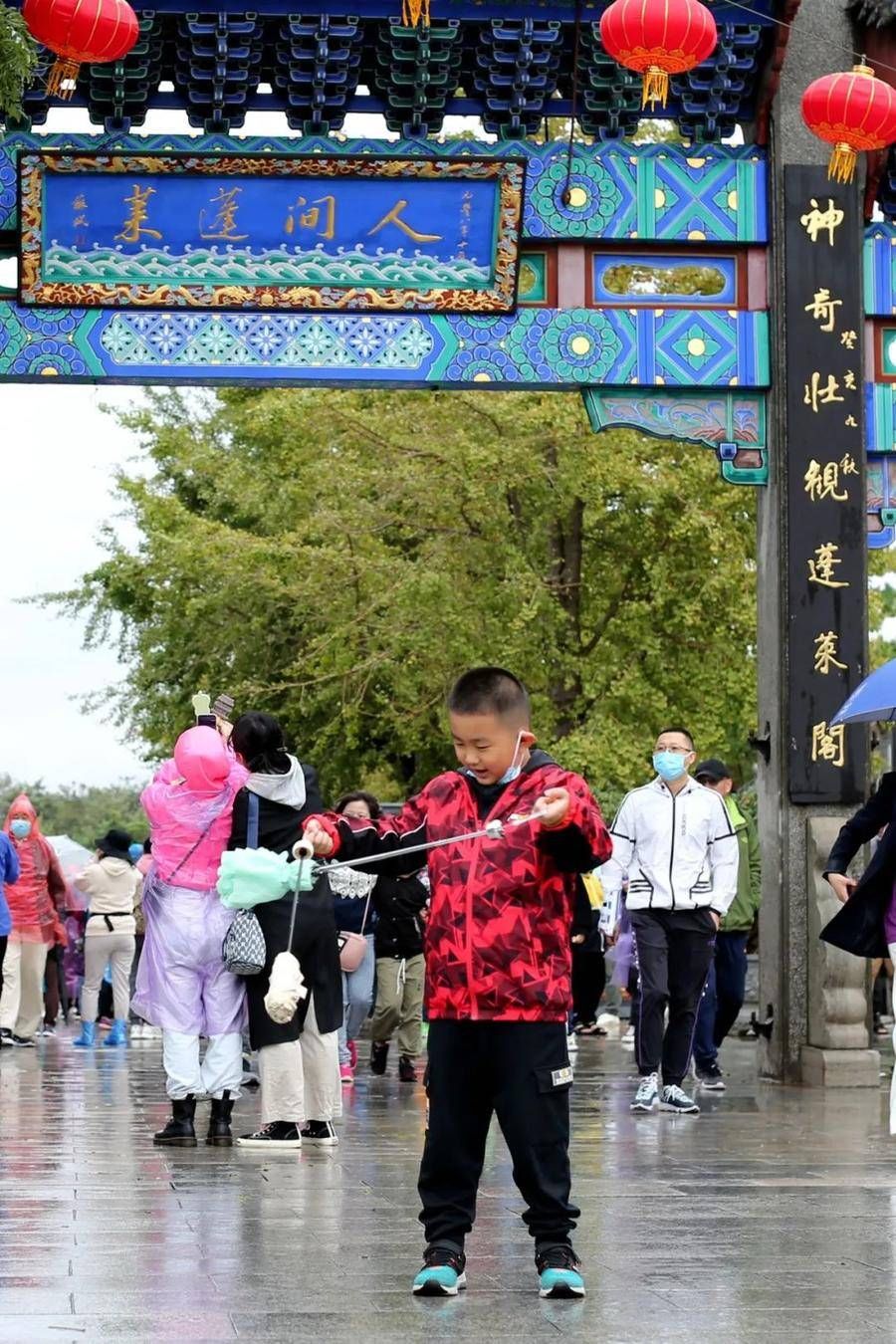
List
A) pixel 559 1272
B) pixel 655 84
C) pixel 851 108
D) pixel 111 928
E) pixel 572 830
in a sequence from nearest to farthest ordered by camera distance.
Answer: pixel 559 1272 → pixel 572 830 → pixel 655 84 → pixel 851 108 → pixel 111 928

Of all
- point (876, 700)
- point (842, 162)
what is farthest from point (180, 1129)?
point (842, 162)

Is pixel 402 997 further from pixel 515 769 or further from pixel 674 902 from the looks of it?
pixel 515 769

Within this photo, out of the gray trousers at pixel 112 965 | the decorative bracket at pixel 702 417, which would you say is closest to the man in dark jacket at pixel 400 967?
the decorative bracket at pixel 702 417

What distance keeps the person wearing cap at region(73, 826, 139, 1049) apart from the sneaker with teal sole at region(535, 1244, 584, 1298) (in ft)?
35.1

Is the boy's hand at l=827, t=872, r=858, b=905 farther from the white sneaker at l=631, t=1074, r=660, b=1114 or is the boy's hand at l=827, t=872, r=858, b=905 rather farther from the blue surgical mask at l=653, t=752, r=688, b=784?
the white sneaker at l=631, t=1074, r=660, b=1114

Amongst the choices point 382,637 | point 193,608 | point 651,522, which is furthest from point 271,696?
point 651,522

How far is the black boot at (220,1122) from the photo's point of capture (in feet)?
29.4

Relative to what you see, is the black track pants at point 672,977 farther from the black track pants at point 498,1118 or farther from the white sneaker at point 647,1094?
the black track pants at point 498,1118

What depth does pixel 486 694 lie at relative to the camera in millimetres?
5539

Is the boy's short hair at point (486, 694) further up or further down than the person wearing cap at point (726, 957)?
further up

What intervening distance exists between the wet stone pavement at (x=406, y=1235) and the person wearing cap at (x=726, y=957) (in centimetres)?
168

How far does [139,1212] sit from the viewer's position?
6.78m

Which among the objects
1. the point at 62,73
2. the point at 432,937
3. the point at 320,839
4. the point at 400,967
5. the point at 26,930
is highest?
the point at 62,73

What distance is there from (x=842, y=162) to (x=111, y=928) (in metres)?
7.80
